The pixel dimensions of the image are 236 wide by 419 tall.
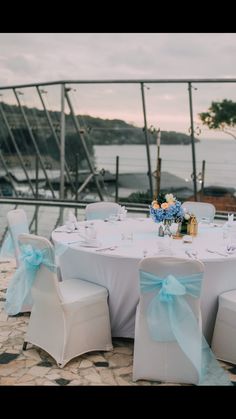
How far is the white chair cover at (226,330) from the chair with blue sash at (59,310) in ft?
2.39

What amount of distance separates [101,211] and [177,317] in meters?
2.40

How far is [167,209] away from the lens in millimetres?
3715

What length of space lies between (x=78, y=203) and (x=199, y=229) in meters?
3.87

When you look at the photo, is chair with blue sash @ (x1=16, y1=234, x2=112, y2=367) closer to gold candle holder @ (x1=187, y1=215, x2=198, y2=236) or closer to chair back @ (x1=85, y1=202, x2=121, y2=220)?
gold candle holder @ (x1=187, y1=215, x2=198, y2=236)

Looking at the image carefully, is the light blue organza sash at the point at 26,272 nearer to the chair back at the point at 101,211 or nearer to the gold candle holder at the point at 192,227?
the gold candle holder at the point at 192,227

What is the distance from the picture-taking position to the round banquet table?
10.5ft

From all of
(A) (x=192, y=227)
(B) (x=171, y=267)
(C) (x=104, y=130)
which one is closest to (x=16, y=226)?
(A) (x=192, y=227)

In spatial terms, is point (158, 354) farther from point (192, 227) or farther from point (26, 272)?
point (192, 227)

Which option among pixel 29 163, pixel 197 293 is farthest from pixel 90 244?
pixel 29 163

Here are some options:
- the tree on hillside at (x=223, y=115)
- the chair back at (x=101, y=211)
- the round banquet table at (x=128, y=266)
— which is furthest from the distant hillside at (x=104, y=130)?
the round banquet table at (x=128, y=266)

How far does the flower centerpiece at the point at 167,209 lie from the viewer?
3.71 metres

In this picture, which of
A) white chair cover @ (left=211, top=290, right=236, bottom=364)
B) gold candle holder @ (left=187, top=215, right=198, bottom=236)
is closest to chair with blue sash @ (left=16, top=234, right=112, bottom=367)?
white chair cover @ (left=211, top=290, right=236, bottom=364)

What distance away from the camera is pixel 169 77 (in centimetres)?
682
